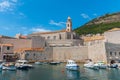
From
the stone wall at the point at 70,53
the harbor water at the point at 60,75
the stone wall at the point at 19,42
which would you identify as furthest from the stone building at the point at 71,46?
the harbor water at the point at 60,75

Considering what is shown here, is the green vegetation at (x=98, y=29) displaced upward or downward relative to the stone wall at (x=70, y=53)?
upward

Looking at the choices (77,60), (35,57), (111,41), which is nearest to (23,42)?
(35,57)

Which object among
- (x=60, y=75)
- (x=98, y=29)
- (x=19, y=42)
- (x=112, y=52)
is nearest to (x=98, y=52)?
(x=112, y=52)

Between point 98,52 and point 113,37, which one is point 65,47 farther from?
point 113,37

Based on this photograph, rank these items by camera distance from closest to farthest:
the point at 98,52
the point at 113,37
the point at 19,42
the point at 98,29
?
1. the point at 98,52
2. the point at 113,37
3. the point at 19,42
4. the point at 98,29

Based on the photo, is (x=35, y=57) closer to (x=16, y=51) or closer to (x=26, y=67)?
(x=16, y=51)

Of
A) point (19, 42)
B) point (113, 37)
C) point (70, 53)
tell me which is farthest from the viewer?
point (19, 42)

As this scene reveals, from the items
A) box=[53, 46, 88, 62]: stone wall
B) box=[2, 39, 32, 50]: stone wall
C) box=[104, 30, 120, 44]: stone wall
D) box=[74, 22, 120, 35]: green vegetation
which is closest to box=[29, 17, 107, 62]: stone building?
box=[53, 46, 88, 62]: stone wall

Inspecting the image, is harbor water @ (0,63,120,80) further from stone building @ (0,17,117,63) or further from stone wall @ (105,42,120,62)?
stone building @ (0,17,117,63)

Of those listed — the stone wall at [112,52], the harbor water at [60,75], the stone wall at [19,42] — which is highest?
the stone wall at [19,42]

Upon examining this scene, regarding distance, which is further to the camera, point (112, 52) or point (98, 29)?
point (98, 29)

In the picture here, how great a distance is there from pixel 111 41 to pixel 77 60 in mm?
9956

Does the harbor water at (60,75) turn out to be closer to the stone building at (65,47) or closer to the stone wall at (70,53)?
the stone building at (65,47)

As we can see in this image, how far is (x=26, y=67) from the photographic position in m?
39.1
